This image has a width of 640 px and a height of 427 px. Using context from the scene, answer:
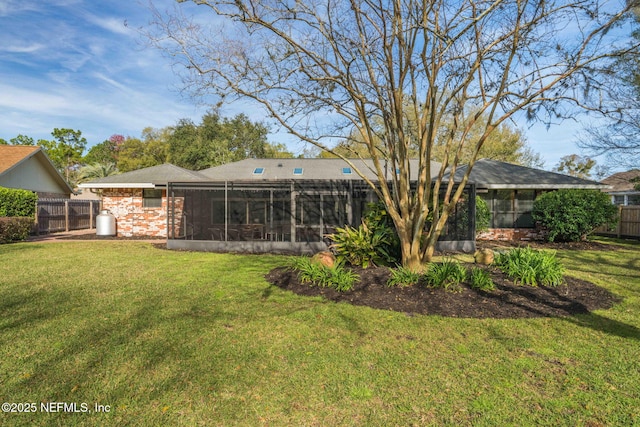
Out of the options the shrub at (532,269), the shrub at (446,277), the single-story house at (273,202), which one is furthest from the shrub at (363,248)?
the single-story house at (273,202)

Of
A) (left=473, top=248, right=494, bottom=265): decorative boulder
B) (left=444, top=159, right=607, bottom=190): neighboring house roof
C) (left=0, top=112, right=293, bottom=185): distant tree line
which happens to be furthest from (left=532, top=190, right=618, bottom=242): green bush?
(left=0, top=112, right=293, bottom=185): distant tree line

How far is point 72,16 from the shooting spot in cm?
903

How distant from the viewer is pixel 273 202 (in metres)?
13.1

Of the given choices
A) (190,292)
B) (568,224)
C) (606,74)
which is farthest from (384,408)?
(568,224)

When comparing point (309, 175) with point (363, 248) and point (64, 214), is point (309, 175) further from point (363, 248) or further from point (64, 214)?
point (64, 214)

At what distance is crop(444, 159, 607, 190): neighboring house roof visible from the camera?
558 inches

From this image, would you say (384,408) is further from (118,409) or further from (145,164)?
(145,164)

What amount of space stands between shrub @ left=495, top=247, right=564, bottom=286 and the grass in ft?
3.23

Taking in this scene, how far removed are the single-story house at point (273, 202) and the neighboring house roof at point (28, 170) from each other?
19.8 ft

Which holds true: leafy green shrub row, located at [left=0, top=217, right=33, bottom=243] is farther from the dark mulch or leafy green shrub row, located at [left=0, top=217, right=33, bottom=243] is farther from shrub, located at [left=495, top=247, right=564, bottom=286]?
shrub, located at [left=495, top=247, right=564, bottom=286]

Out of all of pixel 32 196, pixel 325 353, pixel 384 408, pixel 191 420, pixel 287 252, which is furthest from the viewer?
pixel 32 196

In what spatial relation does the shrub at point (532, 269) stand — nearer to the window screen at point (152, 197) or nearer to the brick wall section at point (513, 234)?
the brick wall section at point (513, 234)

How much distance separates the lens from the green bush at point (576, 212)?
12.4 meters

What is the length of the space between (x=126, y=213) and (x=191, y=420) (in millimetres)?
14733
